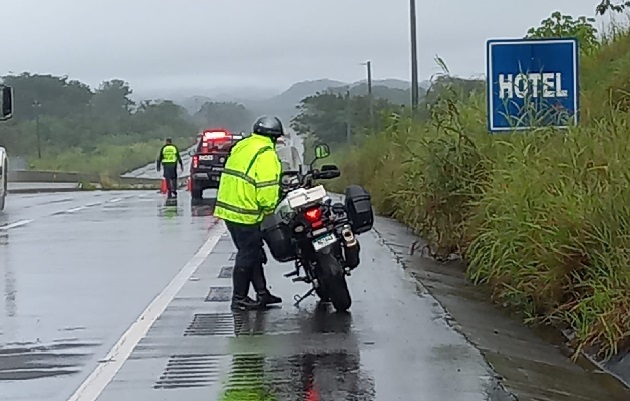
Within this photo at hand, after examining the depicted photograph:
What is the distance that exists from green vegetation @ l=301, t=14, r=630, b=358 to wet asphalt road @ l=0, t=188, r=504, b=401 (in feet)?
2.66

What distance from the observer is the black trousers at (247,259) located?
459 inches

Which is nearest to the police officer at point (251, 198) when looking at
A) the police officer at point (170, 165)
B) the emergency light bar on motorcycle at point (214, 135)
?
the police officer at point (170, 165)

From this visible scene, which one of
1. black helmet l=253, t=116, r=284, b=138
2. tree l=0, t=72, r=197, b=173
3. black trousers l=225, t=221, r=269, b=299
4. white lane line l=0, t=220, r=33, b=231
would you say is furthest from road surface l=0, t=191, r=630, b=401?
tree l=0, t=72, r=197, b=173

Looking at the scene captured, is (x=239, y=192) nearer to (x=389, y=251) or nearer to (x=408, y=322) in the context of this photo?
(x=408, y=322)

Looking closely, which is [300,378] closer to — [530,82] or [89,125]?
[530,82]

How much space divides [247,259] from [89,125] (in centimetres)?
9702

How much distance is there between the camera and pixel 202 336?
10.3 m

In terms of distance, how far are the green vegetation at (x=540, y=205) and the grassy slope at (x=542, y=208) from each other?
12 millimetres

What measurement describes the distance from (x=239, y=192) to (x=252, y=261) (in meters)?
0.71

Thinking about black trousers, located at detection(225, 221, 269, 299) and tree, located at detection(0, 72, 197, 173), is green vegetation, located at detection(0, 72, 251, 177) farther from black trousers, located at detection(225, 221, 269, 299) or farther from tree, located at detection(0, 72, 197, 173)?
black trousers, located at detection(225, 221, 269, 299)

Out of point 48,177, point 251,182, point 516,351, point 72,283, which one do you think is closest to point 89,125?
point 48,177

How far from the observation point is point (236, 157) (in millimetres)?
11516

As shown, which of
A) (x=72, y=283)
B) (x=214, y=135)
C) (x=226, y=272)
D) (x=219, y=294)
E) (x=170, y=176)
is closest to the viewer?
(x=219, y=294)

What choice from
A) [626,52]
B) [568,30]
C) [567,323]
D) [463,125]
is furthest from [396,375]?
[568,30]
